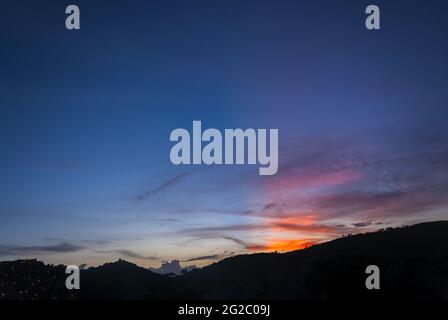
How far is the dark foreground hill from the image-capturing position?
34.4 feet

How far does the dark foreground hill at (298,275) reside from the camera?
1048cm

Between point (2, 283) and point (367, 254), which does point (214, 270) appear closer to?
point (367, 254)

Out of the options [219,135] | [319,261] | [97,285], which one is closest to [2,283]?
[97,285]

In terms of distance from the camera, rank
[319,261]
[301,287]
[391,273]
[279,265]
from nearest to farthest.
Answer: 1. [301,287]
2. [391,273]
3. [319,261]
4. [279,265]

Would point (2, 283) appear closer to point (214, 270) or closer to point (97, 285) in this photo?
point (97, 285)

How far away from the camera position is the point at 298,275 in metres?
12.5

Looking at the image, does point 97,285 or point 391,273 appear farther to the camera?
point 391,273
